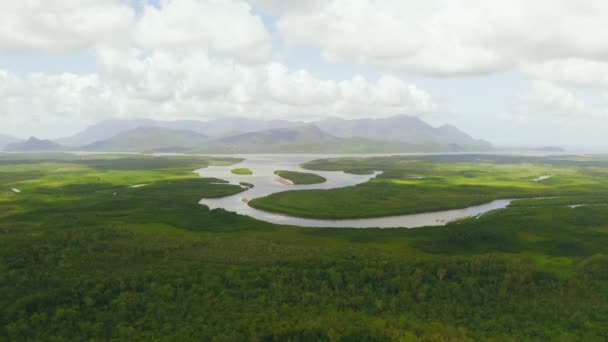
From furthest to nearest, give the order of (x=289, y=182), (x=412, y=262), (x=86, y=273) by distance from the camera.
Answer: (x=289, y=182) → (x=412, y=262) → (x=86, y=273)

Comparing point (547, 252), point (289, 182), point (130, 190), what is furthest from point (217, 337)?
point (289, 182)

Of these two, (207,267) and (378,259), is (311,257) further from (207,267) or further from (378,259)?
(207,267)

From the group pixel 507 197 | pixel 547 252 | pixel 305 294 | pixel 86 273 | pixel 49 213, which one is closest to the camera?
pixel 305 294

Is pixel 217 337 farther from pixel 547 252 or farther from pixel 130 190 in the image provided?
pixel 130 190

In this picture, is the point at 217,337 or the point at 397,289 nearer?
the point at 217,337

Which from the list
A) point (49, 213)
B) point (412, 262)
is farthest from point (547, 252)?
point (49, 213)

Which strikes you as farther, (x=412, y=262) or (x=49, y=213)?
(x=49, y=213)

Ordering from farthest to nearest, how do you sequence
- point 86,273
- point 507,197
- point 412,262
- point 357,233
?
point 507,197
point 357,233
point 412,262
point 86,273

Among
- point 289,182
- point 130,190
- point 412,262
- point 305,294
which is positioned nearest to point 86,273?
point 305,294

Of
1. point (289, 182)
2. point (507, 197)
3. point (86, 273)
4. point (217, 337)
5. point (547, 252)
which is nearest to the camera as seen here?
point (217, 337)
